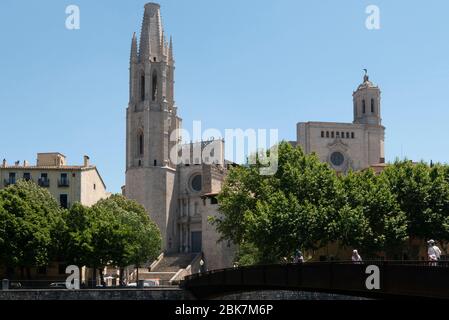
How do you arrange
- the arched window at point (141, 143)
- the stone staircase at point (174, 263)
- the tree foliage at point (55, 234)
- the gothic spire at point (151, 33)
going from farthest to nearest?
the gothic spire at point (151, 33), the arched window at point (141, 143), the stone staircase at point (174, 263), the tree foliage at point (55, 234)

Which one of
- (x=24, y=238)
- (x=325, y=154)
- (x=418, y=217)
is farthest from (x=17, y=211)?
(x=325, y=154)

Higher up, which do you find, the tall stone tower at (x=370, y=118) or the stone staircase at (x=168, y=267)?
the tall stone tower at (x=370, y=118)

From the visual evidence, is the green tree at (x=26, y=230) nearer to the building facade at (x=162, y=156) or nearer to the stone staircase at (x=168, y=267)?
the stone staircase at (x=168, y=267)

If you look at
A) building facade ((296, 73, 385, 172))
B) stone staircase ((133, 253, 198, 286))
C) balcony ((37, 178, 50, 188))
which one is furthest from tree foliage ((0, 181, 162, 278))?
building facade ((296, 73, 385, 172))

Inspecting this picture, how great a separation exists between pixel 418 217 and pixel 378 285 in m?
41.7

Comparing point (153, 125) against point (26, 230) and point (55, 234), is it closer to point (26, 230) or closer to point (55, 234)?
point (55, 234)

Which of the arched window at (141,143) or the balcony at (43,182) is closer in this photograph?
the balcony at (43,182)

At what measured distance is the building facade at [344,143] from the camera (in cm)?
15000

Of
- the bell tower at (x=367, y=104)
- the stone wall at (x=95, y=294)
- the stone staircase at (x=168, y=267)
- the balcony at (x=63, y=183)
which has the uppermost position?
the bell tower at (x=367, y=104)

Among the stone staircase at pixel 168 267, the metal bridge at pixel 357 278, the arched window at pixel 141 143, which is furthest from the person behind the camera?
the arched window at pixel 141 143

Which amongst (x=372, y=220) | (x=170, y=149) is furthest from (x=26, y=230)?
(x=170, y=149)

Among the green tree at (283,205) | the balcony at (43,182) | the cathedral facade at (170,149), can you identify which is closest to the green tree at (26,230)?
the green tree at (283,205)

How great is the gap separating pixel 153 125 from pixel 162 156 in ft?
17.1
